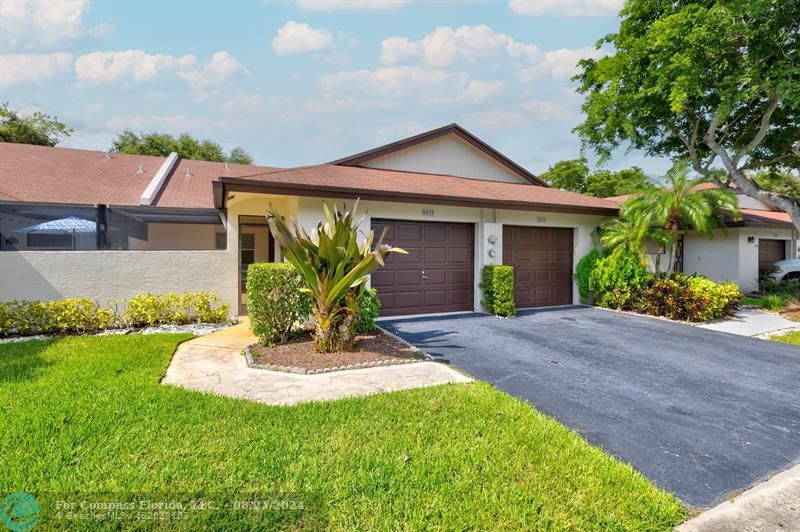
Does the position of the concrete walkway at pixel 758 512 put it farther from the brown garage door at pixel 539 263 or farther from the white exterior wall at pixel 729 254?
the white exterior wall at pixel 729 254

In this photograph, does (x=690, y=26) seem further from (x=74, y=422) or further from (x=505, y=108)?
(x=74, y=422)

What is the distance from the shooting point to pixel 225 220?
10.9 metres

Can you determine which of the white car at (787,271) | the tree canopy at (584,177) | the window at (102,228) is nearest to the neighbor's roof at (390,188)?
the window at (102,228)

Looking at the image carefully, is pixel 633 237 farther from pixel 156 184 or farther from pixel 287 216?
pixel 156 184

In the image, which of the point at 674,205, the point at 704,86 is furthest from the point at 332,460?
the point at 704,86

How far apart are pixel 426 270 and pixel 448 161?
5.60 meters

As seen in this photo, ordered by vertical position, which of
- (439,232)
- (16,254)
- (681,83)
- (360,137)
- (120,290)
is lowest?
(120,290)

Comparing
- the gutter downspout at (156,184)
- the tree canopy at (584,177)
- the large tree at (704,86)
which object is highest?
the tree canopy at (584,177)

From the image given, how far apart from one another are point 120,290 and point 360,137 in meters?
14.7

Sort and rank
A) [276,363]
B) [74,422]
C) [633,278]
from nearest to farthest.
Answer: [74,422]
[276,363]
[633,278]

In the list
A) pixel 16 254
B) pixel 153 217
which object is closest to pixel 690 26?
pixel 153 217

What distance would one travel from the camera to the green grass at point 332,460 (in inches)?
101

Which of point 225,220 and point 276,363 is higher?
point 225,220

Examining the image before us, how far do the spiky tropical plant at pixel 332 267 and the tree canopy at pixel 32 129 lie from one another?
1057 inches
